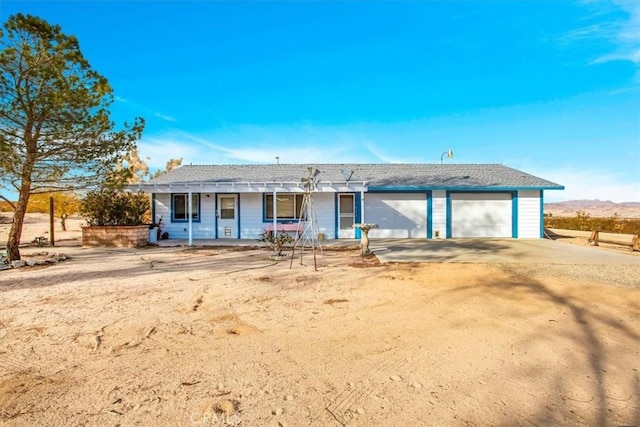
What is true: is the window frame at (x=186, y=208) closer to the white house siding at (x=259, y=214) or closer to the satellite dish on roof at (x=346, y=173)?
the white house siding at (x=259, y=214)

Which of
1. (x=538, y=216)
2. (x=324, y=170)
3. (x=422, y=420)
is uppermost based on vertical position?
(x=324, y=170)

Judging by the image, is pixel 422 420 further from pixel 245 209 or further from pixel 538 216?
→ pixel 538 216

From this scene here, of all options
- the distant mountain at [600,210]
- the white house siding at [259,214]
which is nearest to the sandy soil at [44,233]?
the white house siding at [259,214]

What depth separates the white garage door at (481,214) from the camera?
15461 millimetres

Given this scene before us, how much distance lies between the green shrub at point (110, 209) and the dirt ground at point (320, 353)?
A: 688cm

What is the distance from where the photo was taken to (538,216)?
15344 mm

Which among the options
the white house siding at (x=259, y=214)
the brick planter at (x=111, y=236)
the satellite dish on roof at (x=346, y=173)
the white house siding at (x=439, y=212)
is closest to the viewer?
the brick planter at (x=111, y=236)

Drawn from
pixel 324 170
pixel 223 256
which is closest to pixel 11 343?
pixel 223 256

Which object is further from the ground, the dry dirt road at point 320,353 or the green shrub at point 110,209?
the green shrub at point 110,209

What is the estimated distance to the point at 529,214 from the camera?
15.4 m

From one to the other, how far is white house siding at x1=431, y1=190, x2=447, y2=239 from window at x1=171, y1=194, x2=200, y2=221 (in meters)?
10.5

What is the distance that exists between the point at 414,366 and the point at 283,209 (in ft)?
40.4

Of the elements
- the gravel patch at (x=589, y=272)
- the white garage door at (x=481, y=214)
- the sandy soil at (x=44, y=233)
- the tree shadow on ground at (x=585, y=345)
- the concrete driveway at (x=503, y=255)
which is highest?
the white garage door at (x=481, y=214)

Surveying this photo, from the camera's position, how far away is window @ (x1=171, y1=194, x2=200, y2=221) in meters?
15.3
